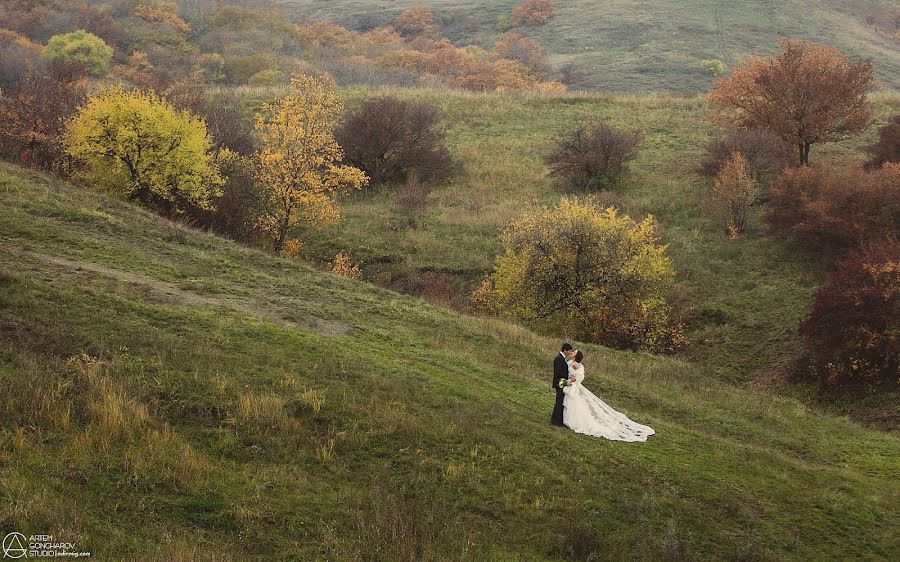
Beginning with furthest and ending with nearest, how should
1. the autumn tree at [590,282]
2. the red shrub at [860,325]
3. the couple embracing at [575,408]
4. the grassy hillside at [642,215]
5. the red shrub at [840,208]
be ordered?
the red shrub at [840,208], the grassy hillside at [642,215], the autumn tree at [590,282], the red shrub at [860,325], the couple embracing at [575,408]

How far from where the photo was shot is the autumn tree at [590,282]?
28.6m

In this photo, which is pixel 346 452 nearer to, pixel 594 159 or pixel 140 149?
pixel 140 149

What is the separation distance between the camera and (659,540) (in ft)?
34.3

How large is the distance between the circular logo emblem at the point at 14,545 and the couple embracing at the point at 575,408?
9140mm

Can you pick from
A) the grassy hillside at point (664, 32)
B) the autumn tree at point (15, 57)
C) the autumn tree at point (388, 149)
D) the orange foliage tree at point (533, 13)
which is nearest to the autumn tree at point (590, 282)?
the autumn tree at point (388, 149)

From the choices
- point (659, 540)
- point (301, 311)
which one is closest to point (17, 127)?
point (301, 311)

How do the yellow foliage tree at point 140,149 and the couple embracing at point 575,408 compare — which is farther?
the yellow foliage tree at point 140,149

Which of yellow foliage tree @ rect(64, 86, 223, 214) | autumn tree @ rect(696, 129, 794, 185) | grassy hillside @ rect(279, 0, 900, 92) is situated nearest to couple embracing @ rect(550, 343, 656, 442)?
yellow foliage tree @ rect(64, 86, 223, 214)

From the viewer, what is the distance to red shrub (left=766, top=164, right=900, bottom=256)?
105 feet

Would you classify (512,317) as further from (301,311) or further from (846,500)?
(846,500)

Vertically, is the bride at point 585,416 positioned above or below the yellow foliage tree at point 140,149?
below

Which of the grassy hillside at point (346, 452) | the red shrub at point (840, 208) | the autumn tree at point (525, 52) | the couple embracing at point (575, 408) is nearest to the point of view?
the grassy hillside at point (346, 452)

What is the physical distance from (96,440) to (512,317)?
20.2m

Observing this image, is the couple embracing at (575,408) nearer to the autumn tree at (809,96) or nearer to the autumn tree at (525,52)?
the autumn tree at (809,96)
